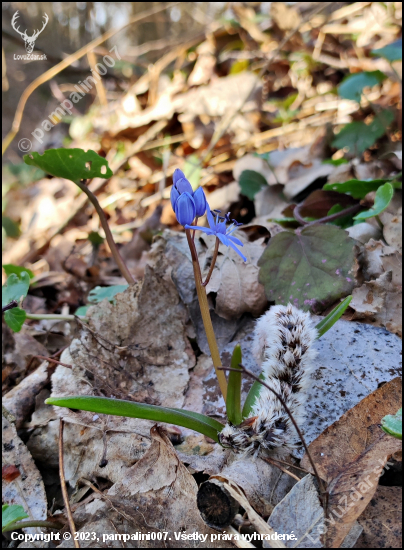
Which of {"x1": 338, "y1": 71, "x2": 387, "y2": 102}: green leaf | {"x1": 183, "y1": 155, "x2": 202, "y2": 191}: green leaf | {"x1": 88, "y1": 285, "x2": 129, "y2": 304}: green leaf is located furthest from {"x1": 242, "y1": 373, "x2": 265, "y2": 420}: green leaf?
{"x1": 338, "y1": 71, "x2": 387, "y2": 102}: green leaf

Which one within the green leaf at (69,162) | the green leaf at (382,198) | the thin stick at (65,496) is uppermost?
the green leaf at (69,162)

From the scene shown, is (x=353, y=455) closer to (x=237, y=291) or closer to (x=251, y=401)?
(x=251, y=401)

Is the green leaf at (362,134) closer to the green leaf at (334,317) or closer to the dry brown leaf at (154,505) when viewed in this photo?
the green leaf at (334,317)

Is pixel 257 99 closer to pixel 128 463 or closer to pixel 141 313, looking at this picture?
pixel 141 313

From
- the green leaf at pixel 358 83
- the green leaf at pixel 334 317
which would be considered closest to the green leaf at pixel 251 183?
the green leaf at pixel 358 83

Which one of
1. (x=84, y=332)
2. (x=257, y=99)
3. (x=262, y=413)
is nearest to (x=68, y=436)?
(x=84, y=332)

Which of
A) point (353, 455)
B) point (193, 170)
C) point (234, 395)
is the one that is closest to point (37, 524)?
point (234, 395)
